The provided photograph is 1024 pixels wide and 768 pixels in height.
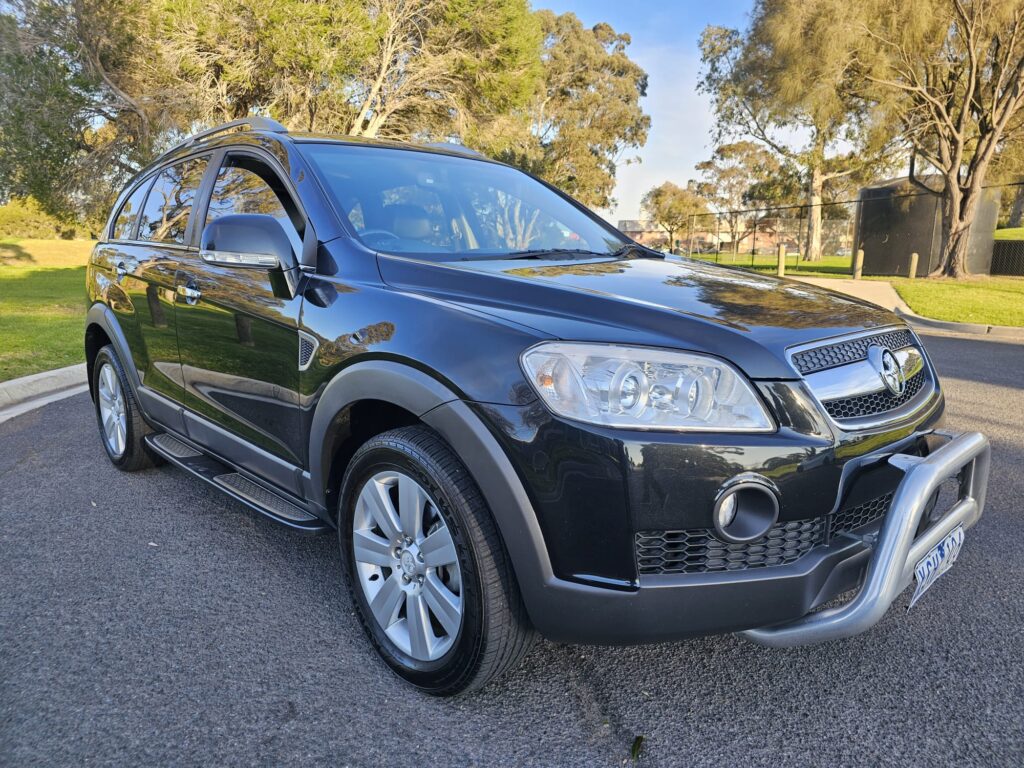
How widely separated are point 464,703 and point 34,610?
1697mm

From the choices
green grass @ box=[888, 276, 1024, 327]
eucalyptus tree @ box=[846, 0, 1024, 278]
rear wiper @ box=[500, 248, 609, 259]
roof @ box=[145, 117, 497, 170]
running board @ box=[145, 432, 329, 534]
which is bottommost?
green grass @ box=[888, 276, 1024, 327]

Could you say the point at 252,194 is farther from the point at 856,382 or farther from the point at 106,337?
the point at 856,382

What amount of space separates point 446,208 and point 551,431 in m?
1.56

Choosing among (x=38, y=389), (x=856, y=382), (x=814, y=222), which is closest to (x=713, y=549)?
(x=856, y=382)

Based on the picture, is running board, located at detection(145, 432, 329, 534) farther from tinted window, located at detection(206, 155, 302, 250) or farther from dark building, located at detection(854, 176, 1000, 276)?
dark building, located at detection(854, 176, 1000, 276)

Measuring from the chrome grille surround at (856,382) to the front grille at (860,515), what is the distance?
22 centimetres

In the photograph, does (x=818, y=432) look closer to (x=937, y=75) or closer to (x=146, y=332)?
(x=146, y=332)

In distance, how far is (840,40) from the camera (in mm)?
18938

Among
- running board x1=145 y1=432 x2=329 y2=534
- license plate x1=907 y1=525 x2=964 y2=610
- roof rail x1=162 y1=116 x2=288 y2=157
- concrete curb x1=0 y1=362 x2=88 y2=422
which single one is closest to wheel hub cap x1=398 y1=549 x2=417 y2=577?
running board x1=145 y1=432 x2=329 y2=534

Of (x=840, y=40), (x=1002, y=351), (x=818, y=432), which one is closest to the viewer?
(x=818, y=432)

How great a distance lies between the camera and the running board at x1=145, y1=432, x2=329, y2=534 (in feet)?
8.81

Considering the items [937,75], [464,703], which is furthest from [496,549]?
[937,75]

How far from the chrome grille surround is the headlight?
23cm

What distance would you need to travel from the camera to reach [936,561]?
2.15m
